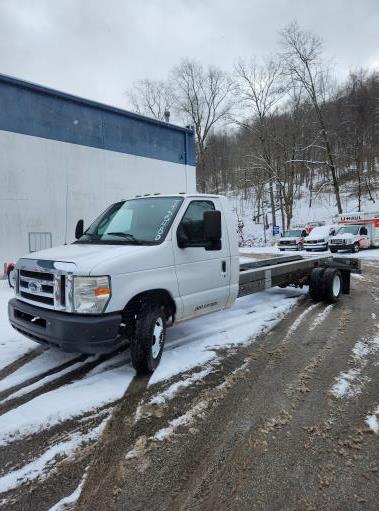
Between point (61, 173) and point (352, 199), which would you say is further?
point (352, 199)

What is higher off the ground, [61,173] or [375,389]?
[61,173]

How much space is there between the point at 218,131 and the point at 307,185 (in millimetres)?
16064

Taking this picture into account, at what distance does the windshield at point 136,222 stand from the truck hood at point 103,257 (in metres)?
0.24

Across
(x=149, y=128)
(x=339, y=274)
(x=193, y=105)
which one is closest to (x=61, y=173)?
(x=149, y=128)

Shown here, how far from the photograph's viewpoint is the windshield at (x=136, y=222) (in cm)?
472

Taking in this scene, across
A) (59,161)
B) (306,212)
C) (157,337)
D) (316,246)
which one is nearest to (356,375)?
(157,337)

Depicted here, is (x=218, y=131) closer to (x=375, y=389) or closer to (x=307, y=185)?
(x=307, y=185)

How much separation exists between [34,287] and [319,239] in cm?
2429

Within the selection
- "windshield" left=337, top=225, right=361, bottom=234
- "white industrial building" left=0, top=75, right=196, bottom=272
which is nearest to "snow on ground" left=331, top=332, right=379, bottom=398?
"white industrial building" left=0, top=75, right=196, bottom=272

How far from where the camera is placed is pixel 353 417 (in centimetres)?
350

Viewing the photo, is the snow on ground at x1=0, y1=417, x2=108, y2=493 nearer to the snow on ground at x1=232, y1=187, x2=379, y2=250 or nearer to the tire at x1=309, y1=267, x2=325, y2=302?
the tire at x1=309, y1=267, x2=325, y2=302

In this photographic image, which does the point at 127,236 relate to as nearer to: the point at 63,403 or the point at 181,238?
the point at 181,238

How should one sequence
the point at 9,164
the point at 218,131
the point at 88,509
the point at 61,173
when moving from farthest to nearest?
the point at 218,131, the point at 61,173, the point at 9,164, the point at 88,509

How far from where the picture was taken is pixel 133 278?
4180mm
